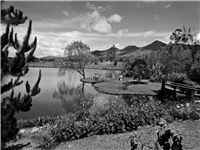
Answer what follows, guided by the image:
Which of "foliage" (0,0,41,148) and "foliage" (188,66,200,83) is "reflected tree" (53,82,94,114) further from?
"foliage" (188,66,200,83)

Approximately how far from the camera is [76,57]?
124 feet

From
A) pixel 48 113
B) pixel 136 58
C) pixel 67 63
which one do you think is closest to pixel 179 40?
pixel 136 58

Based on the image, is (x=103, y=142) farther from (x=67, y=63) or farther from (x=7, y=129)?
(x=67, y=63)

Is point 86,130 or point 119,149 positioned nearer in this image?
point 119,149

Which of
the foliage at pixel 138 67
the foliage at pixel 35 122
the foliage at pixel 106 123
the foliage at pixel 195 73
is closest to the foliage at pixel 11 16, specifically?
the foliage at pixel 106 123

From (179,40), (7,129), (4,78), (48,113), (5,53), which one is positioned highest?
Answer: (179,40)

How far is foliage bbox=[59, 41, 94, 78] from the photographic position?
124ft

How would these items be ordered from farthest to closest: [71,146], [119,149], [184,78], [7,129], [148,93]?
[184,78] < [148,93] < [71,146] < [119,149] < [7,129]

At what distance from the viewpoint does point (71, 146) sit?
7.05 metres

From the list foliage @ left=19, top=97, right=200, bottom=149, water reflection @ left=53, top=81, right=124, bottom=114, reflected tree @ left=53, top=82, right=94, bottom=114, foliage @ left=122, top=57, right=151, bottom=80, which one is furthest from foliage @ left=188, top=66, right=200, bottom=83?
foliage @ left=19, top=97, right=200, bottom=149

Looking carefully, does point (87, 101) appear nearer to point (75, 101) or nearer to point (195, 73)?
point (75, 101)

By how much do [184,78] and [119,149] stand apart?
23.7m

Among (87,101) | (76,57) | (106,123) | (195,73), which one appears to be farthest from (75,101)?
(195,73)

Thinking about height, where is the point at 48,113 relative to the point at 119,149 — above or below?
below
